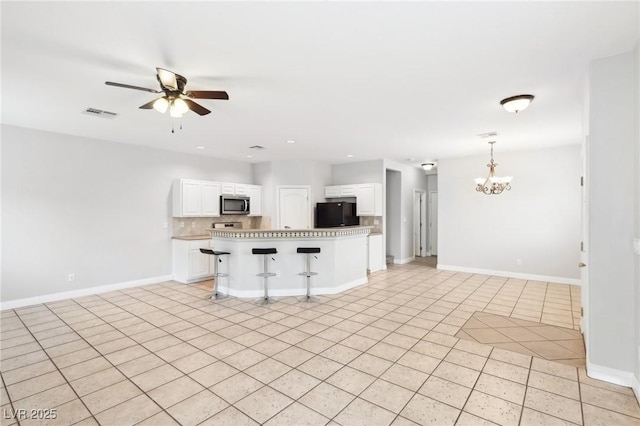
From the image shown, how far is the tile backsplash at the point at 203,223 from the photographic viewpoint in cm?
649

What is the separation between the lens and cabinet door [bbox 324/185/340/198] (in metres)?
7.69

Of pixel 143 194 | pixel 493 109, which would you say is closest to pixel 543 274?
pixel 493 109

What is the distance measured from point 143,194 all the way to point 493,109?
6.07 m

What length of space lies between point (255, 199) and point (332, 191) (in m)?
1.96

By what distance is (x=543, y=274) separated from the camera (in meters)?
6.12

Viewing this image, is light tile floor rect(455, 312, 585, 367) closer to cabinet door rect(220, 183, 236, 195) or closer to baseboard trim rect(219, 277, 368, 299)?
baseboard trim rect(219, 277, 368, 299)

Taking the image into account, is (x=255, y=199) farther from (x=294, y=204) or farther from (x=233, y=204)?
(x=294, y=204)

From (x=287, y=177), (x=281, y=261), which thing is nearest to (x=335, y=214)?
(x=287, y=177)

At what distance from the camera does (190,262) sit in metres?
6.05

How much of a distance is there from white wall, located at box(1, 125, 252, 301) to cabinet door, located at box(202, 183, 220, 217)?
0.56 metres

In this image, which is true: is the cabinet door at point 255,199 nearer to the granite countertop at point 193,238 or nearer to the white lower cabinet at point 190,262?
the granite countertop at point 193,238

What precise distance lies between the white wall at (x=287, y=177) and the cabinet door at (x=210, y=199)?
1.31m

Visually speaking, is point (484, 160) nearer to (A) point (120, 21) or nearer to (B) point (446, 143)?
(B) point (446, 143)

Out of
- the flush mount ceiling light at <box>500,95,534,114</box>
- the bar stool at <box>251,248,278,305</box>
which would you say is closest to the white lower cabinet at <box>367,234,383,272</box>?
the bar stool at <box>251,248,278,305</box>
